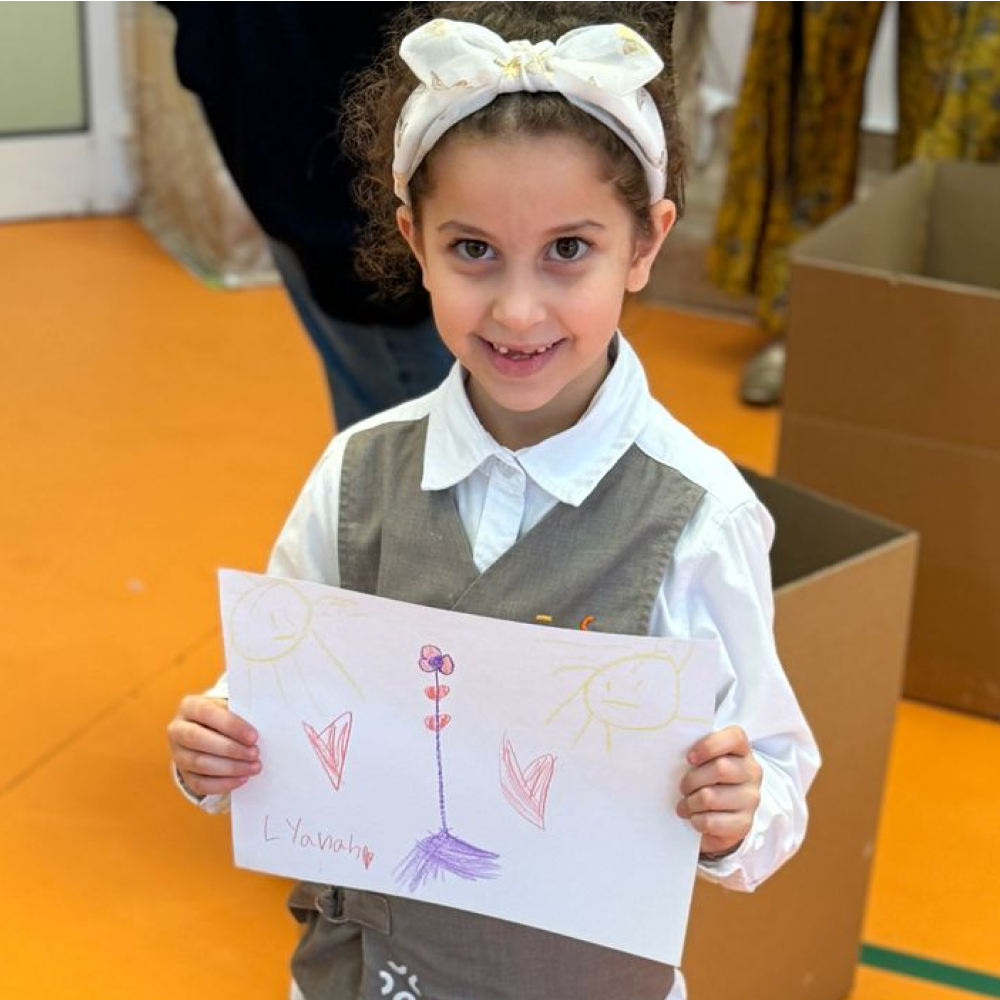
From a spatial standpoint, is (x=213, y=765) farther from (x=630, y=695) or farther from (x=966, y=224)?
(x=966, y=224)

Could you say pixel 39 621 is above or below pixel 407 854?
below

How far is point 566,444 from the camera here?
3.51 ft

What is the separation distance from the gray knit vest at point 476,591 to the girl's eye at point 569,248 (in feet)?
0.45

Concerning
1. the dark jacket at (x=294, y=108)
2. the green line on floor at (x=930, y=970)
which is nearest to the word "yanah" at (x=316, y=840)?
the dark jacket at (x=294, y=108)

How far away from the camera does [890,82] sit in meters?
3.38

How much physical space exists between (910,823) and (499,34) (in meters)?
1.24

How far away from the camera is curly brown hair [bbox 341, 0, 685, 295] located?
100 cm

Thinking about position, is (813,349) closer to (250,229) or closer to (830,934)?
(830,934)

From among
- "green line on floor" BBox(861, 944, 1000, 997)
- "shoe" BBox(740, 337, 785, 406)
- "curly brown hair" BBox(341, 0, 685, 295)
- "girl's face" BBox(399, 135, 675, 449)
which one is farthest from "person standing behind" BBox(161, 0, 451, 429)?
"shoe" BBox(740, 337, 785, 406)

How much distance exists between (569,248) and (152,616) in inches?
56.3

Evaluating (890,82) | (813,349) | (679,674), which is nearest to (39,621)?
(813,349)

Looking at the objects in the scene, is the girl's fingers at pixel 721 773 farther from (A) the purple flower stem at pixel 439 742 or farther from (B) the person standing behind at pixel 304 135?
(B) the person standing behind at pixel 304 135

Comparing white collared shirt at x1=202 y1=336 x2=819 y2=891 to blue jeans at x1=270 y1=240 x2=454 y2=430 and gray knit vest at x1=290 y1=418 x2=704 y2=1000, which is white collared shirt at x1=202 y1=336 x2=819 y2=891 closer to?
gray knit vest at x1=290 y1=418 x2=704 y2=1000

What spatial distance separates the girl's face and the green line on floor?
96 cm
